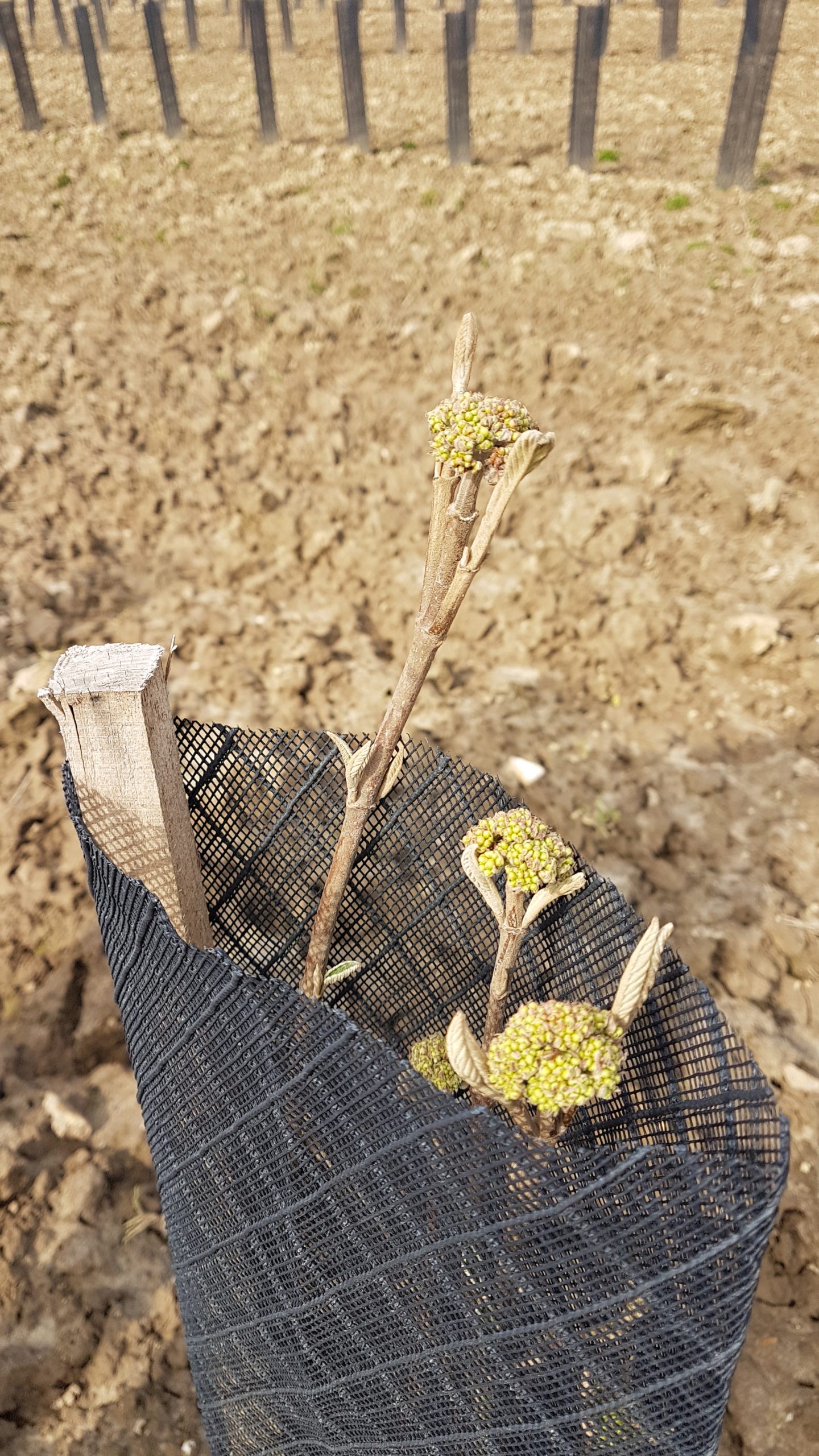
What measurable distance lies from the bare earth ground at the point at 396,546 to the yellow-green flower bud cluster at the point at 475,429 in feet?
6.10

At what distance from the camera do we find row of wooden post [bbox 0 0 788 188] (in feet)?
18.1

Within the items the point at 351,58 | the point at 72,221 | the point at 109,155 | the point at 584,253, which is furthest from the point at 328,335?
the point at 109,155

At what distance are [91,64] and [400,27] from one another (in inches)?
192

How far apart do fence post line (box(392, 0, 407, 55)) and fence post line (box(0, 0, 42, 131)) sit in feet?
16.0

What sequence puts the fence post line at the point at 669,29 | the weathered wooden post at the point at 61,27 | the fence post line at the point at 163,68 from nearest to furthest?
the fence post line at the point at 163,68
the fence post line at the point at 669,29
the weathered wooden post at the point at 61,27

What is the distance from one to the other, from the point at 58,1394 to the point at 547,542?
323 cm

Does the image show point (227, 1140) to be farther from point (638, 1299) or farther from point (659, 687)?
point (659, 687)

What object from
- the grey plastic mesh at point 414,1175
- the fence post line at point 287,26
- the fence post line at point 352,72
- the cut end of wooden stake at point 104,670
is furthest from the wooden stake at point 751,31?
the fence post line at point 287,26

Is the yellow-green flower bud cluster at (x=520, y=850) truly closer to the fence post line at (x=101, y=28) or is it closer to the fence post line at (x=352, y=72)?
the fence post line at (x=352, y=72)

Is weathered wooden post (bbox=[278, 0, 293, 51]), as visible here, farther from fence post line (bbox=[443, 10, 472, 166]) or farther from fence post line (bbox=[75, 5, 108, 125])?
fence post line (bbox=[443, 10, 472, 166])

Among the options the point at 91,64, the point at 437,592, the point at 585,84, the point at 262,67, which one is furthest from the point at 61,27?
the point at 437,592

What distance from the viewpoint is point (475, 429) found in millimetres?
921

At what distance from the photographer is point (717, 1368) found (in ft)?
2.79

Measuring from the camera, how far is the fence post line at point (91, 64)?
306 inches
